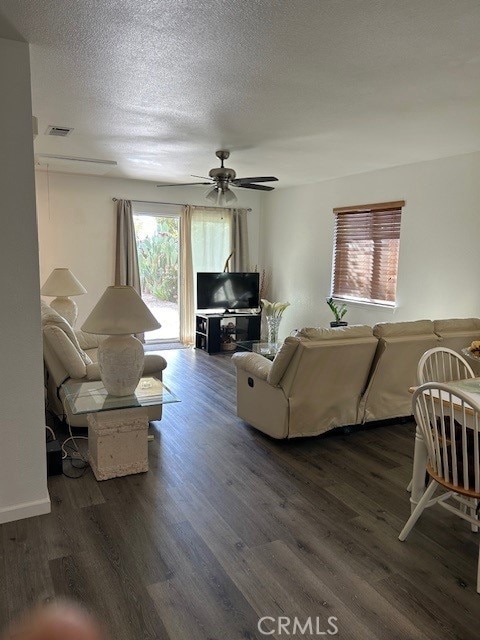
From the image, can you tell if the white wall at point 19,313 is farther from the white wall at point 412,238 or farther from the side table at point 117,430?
the white wall at point 412,238

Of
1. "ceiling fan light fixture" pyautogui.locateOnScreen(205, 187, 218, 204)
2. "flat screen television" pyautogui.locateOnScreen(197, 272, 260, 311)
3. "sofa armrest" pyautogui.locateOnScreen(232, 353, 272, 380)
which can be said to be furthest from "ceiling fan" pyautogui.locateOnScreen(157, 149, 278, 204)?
"flat screen television" pyautogui.locateOnScreen(197, 272, 260, 311)

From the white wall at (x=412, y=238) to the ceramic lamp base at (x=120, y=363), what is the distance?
3409 mm

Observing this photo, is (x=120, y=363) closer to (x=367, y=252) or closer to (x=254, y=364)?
(x=254, y=364)

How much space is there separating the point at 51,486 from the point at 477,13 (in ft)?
11.3

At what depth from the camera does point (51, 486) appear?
2.89 metres

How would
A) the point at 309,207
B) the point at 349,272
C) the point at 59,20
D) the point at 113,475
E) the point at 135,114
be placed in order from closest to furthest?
the point at 59,20 < the point at 113,475 < the point at 135,114 < the point at 349,272 < the point at 309,207

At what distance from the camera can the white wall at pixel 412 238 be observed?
15.0 ft

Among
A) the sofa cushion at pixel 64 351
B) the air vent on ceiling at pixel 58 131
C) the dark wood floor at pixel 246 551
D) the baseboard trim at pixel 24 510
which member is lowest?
the dark wood floor at pixel 246 551

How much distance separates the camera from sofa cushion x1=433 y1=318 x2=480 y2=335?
392 cm

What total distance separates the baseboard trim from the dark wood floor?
1.9 inches

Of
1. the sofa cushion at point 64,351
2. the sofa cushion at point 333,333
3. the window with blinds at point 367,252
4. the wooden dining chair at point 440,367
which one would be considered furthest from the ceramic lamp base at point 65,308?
the wooden dining chair at point 440,367

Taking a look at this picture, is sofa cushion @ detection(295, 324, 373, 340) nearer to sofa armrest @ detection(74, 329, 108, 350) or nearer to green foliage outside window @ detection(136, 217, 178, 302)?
sofa armrest @ detection(74, 329, 108, 350)

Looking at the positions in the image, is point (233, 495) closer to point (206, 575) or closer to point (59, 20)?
point (206, 575)

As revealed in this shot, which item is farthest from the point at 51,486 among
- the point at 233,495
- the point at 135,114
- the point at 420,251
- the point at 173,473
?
the point at 420,251
